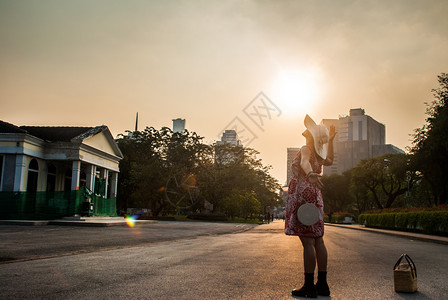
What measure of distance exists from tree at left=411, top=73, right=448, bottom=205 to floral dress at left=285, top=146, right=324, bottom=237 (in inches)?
982

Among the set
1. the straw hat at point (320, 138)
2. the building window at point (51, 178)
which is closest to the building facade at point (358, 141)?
the building window at point (51, 178)

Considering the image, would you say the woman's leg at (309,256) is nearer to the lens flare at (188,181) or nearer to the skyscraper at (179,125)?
the lens flare at (188,181)

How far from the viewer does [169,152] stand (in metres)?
51.9

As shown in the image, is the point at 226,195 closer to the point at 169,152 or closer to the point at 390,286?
the point at 169,152

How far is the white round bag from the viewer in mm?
4453

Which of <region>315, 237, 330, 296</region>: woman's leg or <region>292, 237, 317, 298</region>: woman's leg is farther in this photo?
<region>315, 237, 330, 296</region>: woman's leg

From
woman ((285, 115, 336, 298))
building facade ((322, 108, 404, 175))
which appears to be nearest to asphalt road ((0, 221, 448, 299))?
woman ((285, 115, 336, 298))

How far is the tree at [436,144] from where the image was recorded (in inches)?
1038

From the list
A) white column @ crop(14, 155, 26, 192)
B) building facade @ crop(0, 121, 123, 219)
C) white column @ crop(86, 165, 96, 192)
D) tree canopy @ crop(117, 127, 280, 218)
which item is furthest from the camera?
tree canopy @ crop(117, 127, 280, 218)

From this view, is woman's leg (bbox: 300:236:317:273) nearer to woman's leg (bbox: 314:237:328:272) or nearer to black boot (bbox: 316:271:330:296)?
woman's leg (bbox: 314:237:328:272)

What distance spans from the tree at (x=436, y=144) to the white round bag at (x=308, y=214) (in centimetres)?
2517

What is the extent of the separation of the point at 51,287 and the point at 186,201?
2080 inches

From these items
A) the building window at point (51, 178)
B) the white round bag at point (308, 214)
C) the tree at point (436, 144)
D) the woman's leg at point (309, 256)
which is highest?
the tree at point (436, 144)

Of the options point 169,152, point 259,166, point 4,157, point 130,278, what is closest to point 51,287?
point 130,278
